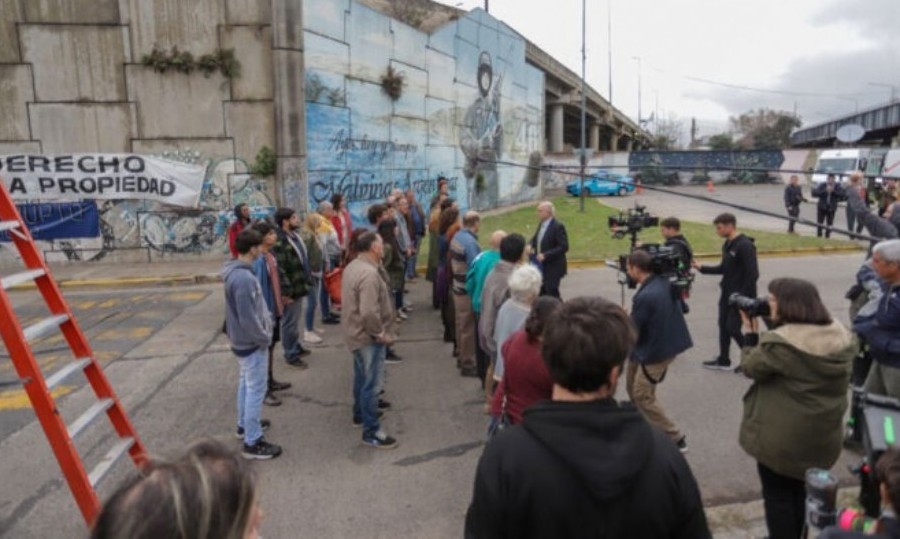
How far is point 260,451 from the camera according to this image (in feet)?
16.6

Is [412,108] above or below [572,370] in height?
above

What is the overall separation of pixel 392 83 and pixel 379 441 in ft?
42.6

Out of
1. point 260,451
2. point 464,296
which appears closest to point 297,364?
point 464,296

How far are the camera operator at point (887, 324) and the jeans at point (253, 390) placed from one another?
4.41 metres

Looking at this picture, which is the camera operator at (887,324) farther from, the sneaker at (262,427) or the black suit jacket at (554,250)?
the sneaker at (262,427)

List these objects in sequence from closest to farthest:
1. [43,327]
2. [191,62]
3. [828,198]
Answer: [43,327], [191,62], [828,198]

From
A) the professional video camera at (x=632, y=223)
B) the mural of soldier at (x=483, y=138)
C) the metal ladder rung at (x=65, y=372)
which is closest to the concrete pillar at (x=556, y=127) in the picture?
the mural of soldier at (x=483, y=138)

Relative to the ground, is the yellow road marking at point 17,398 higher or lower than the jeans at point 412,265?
lower

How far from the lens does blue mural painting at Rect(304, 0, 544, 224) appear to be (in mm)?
14219

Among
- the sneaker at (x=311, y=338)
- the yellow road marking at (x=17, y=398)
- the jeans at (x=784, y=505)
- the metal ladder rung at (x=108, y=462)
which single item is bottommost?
the yellow road marking at (x=17, y=398)

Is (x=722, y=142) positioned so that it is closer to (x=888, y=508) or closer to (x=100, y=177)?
(x=100, y=177)

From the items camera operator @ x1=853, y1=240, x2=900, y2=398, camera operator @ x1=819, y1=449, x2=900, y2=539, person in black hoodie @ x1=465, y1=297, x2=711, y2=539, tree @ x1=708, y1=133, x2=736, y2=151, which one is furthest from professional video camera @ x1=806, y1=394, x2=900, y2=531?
tree @ x1=708, y1=133, x2=736, y2=151

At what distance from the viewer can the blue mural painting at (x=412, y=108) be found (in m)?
14.2

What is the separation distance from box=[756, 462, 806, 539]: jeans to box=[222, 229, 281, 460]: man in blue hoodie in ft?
11.8
